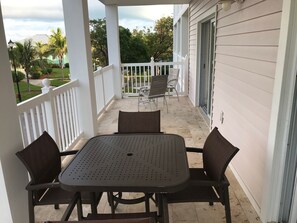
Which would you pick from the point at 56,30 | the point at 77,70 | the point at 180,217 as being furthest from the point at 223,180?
the point at 56,30

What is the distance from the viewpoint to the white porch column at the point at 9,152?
1584mm

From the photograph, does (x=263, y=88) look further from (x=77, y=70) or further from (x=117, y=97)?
(x=117, y=97)

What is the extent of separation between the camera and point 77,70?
3.55m

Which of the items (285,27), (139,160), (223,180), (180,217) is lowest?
Answer: (180,217)

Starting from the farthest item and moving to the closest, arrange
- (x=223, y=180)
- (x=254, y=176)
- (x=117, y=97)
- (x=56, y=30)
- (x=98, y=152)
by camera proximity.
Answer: (x=56, y=30)
(x=117, y=97)
(x=254, y=176)
(x=98, y=152)
(x=223, y=180)

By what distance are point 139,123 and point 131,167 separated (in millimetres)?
857

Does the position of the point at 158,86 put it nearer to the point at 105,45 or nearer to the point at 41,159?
the point at 41,159

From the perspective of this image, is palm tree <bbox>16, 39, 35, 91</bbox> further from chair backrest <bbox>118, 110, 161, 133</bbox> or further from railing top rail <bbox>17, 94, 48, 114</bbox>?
chair backrest <bbox>118, 110, 161, 133</bbox>

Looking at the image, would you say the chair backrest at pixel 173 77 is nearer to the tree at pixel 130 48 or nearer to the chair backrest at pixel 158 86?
the chair backrest at pixel 158 86

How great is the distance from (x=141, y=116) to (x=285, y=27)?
4.56 feet

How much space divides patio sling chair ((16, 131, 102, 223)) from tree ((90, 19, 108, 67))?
38.9 ft

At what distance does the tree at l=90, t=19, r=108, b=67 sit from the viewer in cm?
1266

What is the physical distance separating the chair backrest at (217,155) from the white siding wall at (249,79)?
19.4 inches

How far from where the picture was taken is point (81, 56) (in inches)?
137
